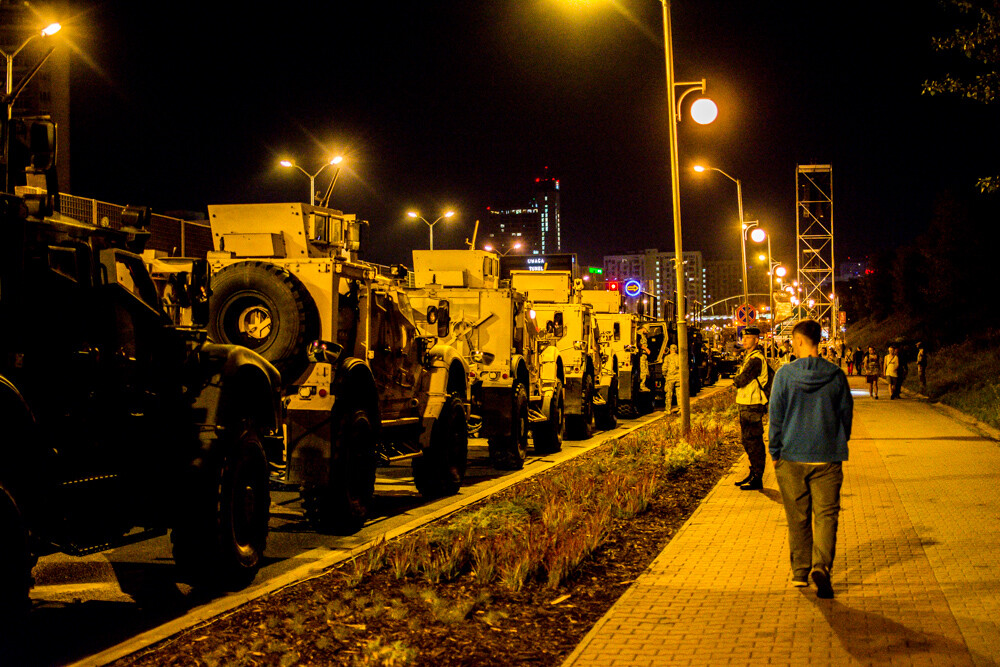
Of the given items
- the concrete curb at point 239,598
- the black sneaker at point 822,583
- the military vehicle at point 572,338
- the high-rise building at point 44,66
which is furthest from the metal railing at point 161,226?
the high-rise building at point 44,66

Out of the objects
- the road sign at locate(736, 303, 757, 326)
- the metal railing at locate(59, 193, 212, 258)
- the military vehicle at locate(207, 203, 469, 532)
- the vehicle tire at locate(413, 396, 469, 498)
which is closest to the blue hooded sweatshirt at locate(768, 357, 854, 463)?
the military vehicle at locate(207, 203, 469, 532)

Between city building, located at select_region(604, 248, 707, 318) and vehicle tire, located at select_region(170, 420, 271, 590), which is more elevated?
city building, located at select_region(604, 248, 707, 318)

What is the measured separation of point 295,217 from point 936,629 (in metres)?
7.15

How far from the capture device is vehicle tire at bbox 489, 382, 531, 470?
52.7ft

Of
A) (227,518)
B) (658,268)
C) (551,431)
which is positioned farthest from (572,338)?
(658,268)

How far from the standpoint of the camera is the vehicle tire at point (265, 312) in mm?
9930

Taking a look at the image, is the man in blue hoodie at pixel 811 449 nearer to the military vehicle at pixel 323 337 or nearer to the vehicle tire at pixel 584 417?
the military vehicle at pixel 323 337

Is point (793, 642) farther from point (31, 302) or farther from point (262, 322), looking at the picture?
point (262, 322)

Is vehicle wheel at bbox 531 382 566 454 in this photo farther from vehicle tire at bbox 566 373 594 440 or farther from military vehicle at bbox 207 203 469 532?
military vehicle at bbox 207 203 469 532

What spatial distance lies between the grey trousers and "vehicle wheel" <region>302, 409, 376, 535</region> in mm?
4267

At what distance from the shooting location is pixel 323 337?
407 inches

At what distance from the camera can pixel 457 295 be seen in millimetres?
16922

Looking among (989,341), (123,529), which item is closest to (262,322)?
(123,529)

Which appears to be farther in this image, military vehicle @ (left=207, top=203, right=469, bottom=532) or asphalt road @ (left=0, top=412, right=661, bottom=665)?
military vehicle @ (left=207, top=203, right=469, bottom=532)
